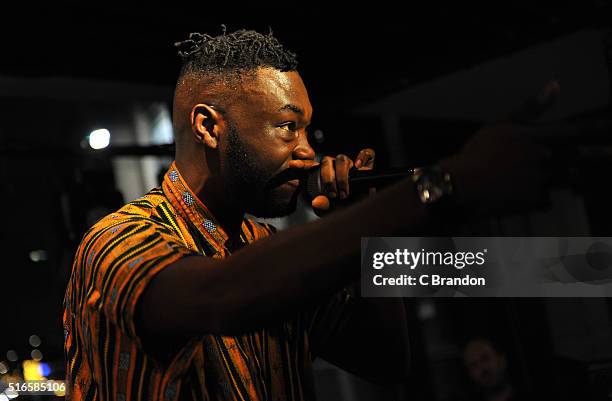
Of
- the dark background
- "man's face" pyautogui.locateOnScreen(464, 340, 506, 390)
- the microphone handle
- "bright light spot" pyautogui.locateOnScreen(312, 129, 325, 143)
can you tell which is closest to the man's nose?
the microphone handle

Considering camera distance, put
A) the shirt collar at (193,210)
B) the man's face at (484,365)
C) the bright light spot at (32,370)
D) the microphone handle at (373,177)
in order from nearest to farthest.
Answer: the microphone handle at (373,177) → the shirt collar at (193,210) → the bright light spot at (32,370) → the man's face at (484,365)

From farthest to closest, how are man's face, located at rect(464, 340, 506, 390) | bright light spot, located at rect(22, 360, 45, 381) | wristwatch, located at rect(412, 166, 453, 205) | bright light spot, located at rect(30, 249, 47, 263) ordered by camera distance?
man's face, located at rect(464, 340, 506, 390) < bright light spot, located at rect(30, 249, 47, 263) < bright light spot, located at rect(22, 360, 45, 381) < wristwatch, located at rect(412, 166, 453, 205)

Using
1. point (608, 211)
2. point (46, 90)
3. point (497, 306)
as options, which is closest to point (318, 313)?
point (608, 211)

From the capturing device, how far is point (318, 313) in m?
1.15

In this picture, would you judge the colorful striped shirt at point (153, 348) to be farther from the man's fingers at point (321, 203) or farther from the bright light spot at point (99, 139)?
the bright light spot at point (99, 139)

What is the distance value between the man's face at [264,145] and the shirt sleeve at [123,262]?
186 mm

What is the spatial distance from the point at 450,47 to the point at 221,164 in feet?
3.67

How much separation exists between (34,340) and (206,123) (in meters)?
1.00

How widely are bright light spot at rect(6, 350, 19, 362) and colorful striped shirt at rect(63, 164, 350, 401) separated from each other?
0.84 m

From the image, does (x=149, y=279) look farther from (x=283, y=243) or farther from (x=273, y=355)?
(x=273, y=355)

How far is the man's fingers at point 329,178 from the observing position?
0.98m

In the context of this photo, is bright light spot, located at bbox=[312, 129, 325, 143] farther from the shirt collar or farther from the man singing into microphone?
the shirt collar

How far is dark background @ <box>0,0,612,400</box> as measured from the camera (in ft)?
5.84

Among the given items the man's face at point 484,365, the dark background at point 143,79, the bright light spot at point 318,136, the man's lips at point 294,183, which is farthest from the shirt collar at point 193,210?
the man's face at point 484,365
